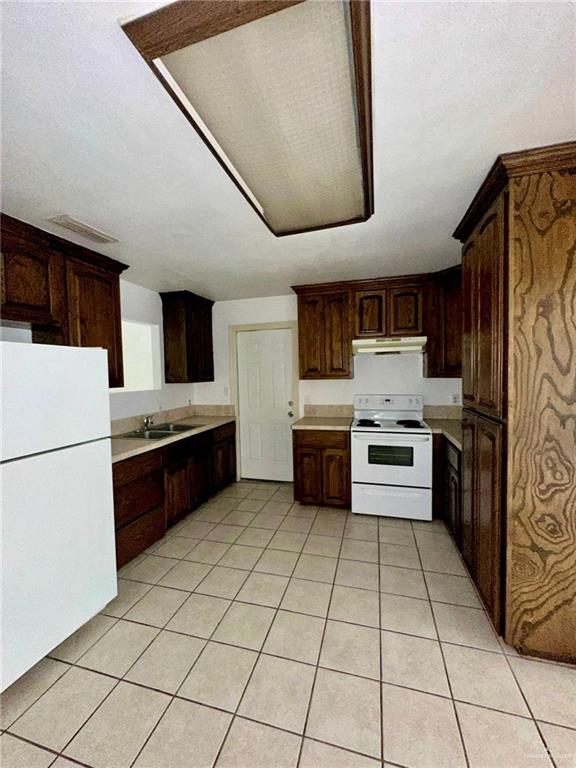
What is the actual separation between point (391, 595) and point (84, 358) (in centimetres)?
237

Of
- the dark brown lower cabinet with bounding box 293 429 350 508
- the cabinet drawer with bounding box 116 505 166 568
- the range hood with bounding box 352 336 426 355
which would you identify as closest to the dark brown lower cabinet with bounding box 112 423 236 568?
the cabinet drawer with bounding box 116 505 166 568

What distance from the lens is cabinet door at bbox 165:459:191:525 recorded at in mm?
2924

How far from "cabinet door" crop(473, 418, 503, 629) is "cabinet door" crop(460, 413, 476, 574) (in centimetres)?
8

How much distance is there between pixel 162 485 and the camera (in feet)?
9.21

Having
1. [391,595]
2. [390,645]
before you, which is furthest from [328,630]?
[391,595]

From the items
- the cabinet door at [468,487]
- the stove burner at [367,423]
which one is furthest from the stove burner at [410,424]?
the cabinet door at [468,487]

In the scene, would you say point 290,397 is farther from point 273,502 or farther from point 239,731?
point 239,731

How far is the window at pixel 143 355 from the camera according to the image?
353cm

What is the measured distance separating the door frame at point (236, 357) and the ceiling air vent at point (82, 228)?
203 cm

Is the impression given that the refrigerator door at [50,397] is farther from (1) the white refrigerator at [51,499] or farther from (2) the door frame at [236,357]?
(2) the door frame at [236,357]

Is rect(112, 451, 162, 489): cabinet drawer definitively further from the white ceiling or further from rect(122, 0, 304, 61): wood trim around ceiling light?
rect(122, 0, 304, 61): wood trim around ceiling light

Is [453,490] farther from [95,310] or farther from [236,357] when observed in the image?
[95,310]

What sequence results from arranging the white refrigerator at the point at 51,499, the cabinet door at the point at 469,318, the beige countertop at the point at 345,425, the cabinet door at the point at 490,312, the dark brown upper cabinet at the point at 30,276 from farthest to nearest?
the beige countertop at the point at 345,425
the cabinet door at the point at 469,318
the dark brown upper cabinet at the point at 30,276
the cabinet door at the point at 490,312
the white refrigerator at the point at 51,499

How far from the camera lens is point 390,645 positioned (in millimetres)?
1668
